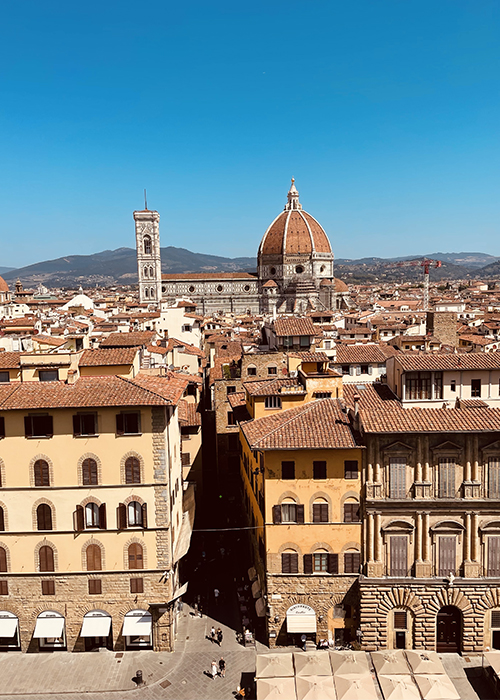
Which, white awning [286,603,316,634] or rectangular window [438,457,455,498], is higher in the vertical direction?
rectangular window [438,457,455,498]

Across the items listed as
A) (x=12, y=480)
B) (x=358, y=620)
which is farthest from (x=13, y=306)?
(x=358, y=620)

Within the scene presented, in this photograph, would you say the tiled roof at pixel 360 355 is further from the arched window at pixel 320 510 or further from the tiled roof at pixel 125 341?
the arched window at pixel 320 510

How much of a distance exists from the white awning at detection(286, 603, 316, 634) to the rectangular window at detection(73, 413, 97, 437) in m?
11.1

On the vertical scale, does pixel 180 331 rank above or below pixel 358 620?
above

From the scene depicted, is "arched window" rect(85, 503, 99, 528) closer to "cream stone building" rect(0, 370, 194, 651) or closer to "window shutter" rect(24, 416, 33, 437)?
"cream stone building" rect(0, 370, 194, 651)

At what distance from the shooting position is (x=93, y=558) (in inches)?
961

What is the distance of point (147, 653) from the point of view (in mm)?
24641

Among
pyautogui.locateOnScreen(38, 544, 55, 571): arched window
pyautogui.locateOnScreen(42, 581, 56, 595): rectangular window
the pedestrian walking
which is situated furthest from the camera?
pyautogui.locateOnScreen(42, 581, 56, 595): rectangular window

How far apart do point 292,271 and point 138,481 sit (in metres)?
144

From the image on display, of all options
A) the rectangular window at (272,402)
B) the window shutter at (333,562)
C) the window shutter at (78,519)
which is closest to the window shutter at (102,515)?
the window shutter at (78,519)

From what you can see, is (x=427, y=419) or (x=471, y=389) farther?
(x=471, y=389)

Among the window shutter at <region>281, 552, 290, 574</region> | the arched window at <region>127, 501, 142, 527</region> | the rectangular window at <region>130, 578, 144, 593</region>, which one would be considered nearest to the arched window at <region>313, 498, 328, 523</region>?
the window shutter at <region>281, 552, 290, 574</region>

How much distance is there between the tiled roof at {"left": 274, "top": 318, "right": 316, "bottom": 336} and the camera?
39.8 metres

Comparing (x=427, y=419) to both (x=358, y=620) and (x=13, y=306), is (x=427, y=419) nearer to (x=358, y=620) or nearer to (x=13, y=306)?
(x=358, y=620)
